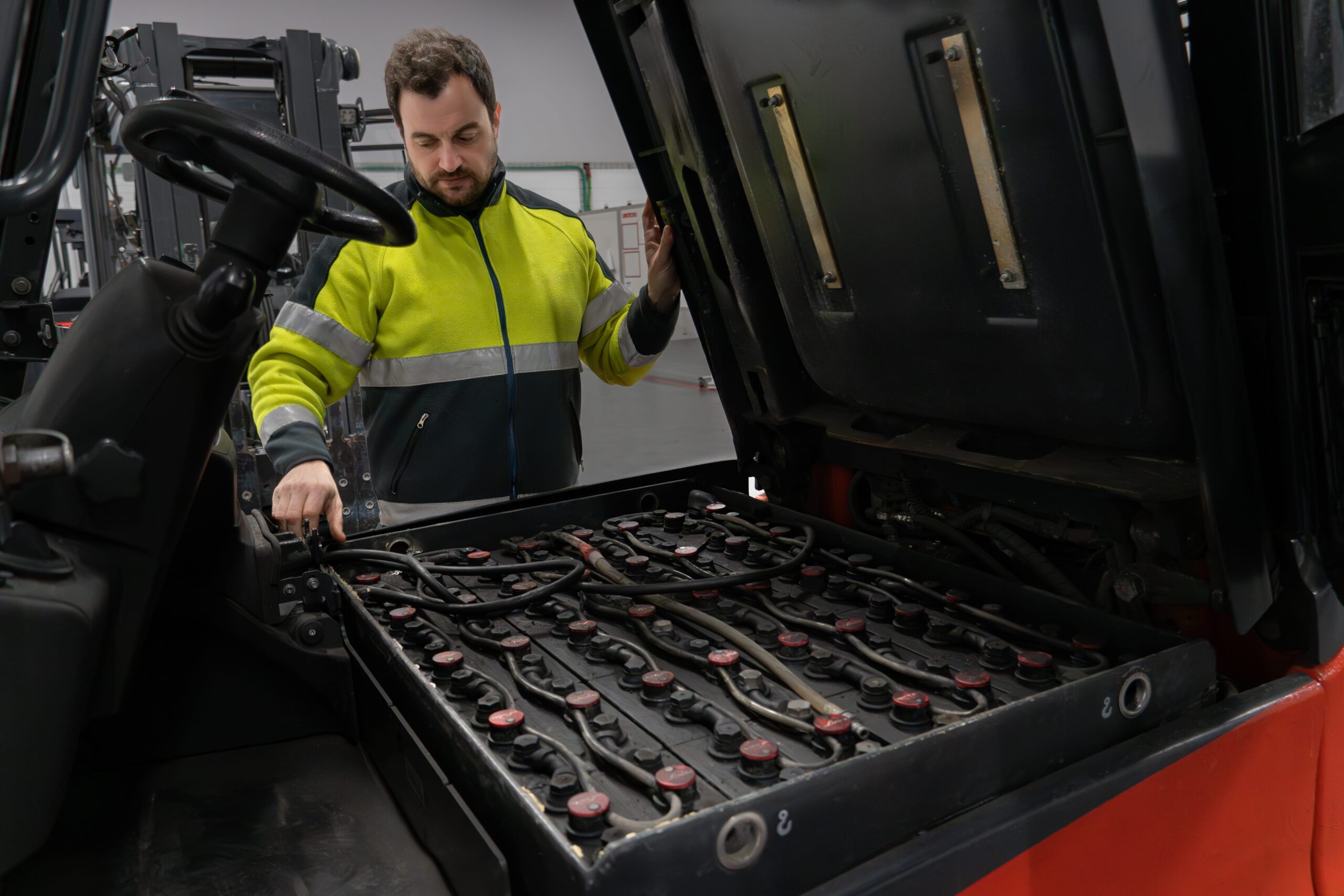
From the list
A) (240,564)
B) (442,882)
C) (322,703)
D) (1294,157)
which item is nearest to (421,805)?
(442,882)

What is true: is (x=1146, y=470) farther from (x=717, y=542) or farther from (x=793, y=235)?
(x=717, y=542)

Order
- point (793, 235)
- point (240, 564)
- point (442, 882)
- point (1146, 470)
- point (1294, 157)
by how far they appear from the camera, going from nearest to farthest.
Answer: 1. point (1294, 157)
2. point (442, 882)
3. point (1146, 470)
4. point (240, 564)
5. point (793, 235)

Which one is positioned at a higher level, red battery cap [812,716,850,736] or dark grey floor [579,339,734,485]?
red battery cap [812,716,850,736]

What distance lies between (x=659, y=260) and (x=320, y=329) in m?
0.74

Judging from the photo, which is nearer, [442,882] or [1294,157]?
[1294,157]

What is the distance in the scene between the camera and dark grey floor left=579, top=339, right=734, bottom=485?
7.45 m

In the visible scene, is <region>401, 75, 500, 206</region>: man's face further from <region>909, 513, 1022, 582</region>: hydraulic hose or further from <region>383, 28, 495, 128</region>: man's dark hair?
<region>909, 513, 1022, 582</region>: hydraulic hose

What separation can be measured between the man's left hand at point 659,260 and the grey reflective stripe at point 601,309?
0.32 m

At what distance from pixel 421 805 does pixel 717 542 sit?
0.85 meters

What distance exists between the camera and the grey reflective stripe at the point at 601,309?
8.32 ft

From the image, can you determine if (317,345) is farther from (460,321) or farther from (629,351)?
(629,351)

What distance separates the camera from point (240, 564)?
1.61 m

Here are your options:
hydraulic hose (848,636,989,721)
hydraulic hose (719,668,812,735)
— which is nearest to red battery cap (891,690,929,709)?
hydraulic hose (848,636,989,721)

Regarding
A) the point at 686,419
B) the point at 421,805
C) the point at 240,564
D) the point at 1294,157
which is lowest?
the point at 686,419
